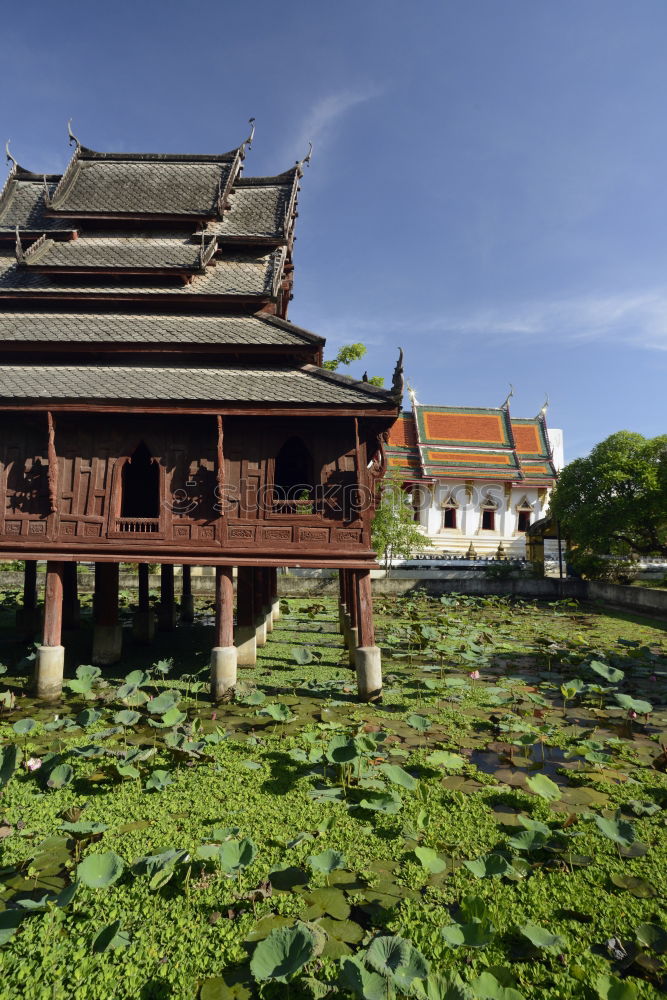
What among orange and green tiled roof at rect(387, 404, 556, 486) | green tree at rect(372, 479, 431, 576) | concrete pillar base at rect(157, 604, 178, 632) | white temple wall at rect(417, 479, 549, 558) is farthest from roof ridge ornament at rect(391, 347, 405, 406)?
white temple wall at rect(417, 479, 549, 558)

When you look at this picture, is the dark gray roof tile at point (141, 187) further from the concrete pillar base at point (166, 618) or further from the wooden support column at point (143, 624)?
the concrete pillar base at point (166, 618)

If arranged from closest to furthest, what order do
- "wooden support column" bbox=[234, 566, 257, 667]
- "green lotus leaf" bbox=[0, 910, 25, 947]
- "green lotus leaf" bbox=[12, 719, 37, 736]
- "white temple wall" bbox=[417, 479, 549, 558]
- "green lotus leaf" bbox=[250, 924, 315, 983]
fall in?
"green lotus leaf" bbox=[250, 924, 315, 983] < "green lotus leaf" bbox=[0, 910, 25, 947] < "green lotus leaf" bbox=[12, 719, 37, 736] < "wooden support column" bbox=[234, 566, 257, 667] < "white temple wall" bbox=[417, 479, 549, 558]

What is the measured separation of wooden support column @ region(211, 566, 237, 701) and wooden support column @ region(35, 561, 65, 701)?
2.61 m

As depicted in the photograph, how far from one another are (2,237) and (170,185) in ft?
13.8

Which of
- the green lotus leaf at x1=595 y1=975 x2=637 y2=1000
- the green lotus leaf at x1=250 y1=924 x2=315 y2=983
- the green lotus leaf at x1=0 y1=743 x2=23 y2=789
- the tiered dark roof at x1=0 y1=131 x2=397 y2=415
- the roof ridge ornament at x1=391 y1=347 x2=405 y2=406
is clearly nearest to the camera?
the green lotus leaf at x1=595 y1=975 x2=637 y2=1000

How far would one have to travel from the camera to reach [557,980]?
3.28m

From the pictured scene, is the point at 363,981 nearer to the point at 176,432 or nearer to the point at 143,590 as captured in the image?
the point at 176,432

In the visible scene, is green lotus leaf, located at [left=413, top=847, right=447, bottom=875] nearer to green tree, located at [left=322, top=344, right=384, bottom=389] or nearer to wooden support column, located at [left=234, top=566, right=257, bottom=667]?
wooden support column, located at [left=234, top=566, right=257, bottom=667]

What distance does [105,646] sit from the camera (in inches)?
432

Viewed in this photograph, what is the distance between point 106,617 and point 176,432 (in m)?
4.39

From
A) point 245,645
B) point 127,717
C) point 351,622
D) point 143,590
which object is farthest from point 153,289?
point 351,622

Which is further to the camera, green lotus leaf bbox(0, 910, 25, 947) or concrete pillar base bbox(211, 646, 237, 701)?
concrete pillar base bbox(211, 646, 237, 701)

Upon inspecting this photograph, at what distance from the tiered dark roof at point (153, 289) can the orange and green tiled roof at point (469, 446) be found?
22615mm

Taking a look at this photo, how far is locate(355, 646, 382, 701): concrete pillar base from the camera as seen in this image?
29.0 feet
